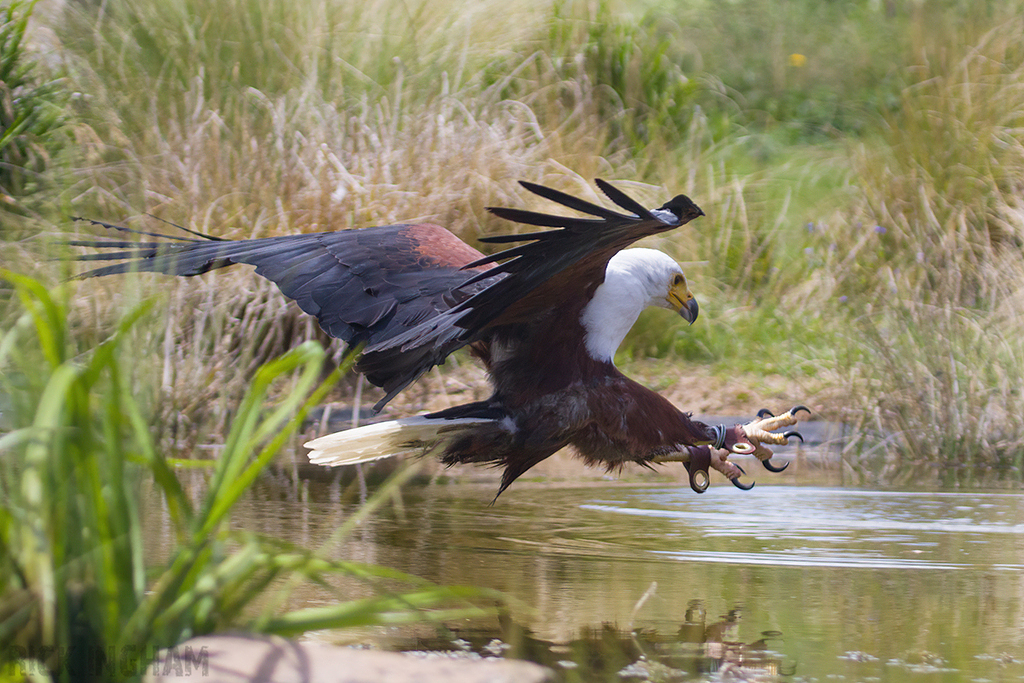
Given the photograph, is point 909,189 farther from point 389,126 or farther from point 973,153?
point 389,126

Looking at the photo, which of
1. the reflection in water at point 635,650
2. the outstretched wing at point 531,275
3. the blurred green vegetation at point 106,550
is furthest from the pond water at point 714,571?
the blurred green vegetation at point 106,550

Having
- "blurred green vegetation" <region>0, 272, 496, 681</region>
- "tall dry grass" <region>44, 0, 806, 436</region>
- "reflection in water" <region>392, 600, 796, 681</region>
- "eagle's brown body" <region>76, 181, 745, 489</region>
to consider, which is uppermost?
"tall dry grass" <region>44, 0, 806, 436</region>

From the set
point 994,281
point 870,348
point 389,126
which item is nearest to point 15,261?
point 389,126

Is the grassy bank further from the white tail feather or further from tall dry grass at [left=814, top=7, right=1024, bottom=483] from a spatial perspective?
the white tail feather

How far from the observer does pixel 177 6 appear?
26.4 ft

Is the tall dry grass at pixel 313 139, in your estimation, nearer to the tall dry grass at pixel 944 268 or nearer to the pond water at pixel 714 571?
the tall dry grass at pixel 944 268

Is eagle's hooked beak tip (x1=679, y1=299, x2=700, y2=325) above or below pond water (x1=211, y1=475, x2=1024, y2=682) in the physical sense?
Answer: above

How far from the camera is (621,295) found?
403 cm

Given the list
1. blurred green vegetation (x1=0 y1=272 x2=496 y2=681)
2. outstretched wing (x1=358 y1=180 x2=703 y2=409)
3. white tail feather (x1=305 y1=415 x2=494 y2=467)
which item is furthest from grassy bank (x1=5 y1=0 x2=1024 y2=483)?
blurred green vegetation (x1=0 y1=272 x2=496 y2=681)

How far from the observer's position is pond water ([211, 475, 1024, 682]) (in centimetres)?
256

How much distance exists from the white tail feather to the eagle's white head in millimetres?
500

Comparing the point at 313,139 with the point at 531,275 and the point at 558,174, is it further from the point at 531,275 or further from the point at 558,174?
the point at 531,275

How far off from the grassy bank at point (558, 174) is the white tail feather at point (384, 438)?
198 centimetres

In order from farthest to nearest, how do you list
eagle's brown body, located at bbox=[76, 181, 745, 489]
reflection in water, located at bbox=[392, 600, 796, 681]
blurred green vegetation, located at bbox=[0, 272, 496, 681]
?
1. eagle's brown body, located at bbox=[76, 181, 745, 489]
2. reflection in water, located at bbox=[392, 600, 796, 681]
3. blurred green vegetation, located at bbox=[0, 272, 496, 681]
